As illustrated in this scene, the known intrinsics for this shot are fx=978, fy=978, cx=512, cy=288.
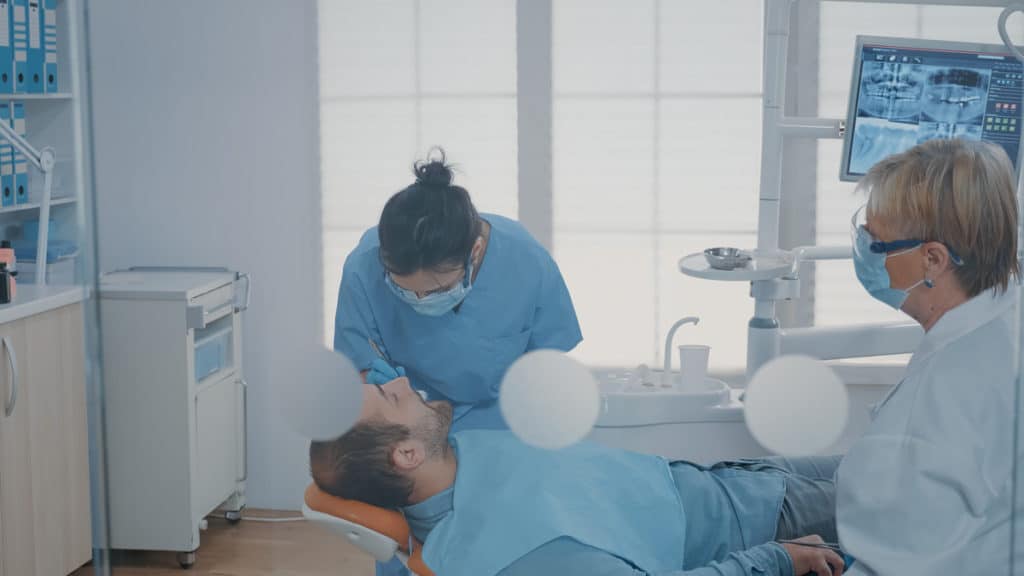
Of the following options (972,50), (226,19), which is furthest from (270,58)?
(972,50)

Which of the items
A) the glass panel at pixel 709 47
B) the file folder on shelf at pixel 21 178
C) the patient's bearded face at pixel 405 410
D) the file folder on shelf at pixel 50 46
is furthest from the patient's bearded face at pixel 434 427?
the file folder on shelf at pixel 21 178

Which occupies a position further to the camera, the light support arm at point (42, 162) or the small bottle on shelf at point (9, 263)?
the small bottle on shelf at point (9, 263)

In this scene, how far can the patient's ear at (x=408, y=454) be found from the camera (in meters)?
1.18

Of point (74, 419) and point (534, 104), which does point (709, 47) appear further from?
point (74, 419)

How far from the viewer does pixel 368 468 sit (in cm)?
117

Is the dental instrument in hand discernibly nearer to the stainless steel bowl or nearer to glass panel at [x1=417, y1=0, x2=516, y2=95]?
the stainless steel bowl

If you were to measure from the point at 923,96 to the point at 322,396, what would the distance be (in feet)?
2.64

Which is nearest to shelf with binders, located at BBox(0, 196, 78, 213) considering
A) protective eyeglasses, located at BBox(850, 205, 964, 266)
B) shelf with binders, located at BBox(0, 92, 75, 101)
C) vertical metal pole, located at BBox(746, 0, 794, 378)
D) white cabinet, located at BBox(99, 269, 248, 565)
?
shelf with binders, located at BBox(0, 92, 75, 101)

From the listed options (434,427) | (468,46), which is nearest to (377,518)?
(434,427)

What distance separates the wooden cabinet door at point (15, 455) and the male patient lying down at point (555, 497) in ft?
3.21

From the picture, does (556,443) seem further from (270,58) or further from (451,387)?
(270,58)

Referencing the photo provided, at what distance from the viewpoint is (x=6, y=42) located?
151 cm

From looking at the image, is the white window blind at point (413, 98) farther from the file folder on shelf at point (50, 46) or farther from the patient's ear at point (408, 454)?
the file folder on shelf at point (50, 46)

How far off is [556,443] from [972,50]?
0.67m
